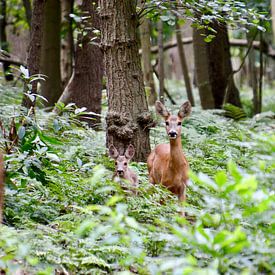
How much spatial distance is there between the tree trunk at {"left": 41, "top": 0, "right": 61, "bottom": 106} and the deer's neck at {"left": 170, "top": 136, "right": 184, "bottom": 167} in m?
6.41

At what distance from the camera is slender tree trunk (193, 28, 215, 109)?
16.6 meters

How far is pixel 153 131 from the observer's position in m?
12.1

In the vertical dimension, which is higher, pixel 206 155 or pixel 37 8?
pixel 37 8

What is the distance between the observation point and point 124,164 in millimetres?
8258

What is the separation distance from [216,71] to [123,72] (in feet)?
29.4

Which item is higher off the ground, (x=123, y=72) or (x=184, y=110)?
(x=123, y=72)

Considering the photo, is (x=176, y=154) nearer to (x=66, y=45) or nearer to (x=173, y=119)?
(x=173, y=119)

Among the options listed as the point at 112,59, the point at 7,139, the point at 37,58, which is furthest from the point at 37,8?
the point at 7,139

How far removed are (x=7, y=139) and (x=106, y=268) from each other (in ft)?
7.01

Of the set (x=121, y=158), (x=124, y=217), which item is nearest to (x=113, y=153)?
(x=121, y=158)

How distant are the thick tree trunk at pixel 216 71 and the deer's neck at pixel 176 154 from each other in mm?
8274

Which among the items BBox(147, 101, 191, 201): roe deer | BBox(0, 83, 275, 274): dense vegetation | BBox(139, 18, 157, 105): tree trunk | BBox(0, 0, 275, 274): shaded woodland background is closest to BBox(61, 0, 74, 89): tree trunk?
BBox(0, 0, 275, 274): shaded woodland background

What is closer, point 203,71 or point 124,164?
point 124,164

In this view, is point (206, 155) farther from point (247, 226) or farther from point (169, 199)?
point (247, 226)
